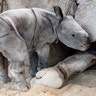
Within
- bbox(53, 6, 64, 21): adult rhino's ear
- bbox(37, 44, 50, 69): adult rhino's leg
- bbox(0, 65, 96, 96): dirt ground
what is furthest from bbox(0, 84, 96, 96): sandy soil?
bbox(53, 6, 64, 21): adult rhino's ear

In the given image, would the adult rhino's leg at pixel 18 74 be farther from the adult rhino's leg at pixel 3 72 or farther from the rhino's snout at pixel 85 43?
the rhino's snout at pixel 85 43

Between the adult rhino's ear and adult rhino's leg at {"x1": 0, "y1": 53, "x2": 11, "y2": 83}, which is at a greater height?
the adult rhino's ear

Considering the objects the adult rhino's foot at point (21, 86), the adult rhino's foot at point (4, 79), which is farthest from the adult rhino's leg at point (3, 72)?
the adult rhino's foot at point (21, 86)

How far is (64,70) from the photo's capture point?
4.69 ft

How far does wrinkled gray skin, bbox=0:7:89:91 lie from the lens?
1267 mm

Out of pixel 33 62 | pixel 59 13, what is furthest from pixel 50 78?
pixel 59 13

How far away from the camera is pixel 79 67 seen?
1.51 metres

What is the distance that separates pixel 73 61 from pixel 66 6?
1.25 ft

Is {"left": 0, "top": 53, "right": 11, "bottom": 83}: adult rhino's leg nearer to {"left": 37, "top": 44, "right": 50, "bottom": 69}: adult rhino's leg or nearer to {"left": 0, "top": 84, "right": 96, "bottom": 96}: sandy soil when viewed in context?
{"left": 0, "top": 84, "right": 96, "bottom": 96}: sandy soil

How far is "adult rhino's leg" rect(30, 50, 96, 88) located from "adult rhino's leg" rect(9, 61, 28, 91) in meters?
0.05

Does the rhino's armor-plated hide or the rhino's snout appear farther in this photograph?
the rhino's snout

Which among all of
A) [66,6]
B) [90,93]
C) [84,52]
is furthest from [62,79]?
[66,6]

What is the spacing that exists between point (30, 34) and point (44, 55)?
0.58 feet

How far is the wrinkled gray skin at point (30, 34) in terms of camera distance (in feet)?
4.16
